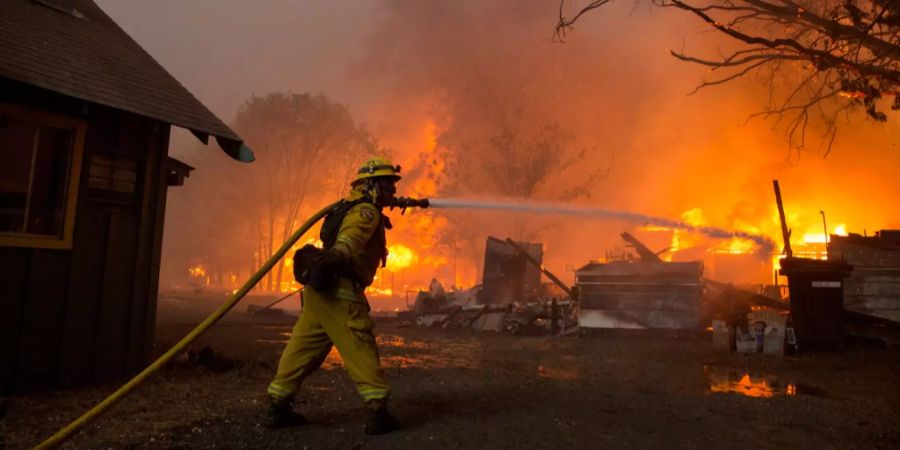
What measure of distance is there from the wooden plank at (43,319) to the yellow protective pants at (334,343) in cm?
326

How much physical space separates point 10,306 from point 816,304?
12015 millimetres

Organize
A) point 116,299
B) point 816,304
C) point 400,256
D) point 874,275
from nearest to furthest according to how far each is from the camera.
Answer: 1. point 116,299
2. point 816,304
3. point 874,275
4. point 400,256

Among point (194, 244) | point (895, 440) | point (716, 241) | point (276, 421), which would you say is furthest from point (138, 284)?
point (194, 244)

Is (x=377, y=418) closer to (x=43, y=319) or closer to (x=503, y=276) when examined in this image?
(x=43, y=319)

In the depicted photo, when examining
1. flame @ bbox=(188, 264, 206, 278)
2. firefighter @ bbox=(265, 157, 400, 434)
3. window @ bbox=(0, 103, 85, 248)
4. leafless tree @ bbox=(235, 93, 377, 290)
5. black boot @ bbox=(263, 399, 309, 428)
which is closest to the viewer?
firefighter @ bbox=(265, 157, 400, 434)

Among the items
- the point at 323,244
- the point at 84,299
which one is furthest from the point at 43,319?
the point at 323,244

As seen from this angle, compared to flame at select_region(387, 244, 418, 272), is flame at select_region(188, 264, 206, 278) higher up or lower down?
lower down

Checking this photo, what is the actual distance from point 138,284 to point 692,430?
6.53 metres

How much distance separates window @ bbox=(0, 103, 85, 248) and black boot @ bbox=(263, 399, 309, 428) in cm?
351

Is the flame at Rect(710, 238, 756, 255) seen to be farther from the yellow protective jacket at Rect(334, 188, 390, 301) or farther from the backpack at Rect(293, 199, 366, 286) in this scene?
the backpack at Rect(293, 199, 366, 286)

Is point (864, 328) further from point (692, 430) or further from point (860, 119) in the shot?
point (860, 119)

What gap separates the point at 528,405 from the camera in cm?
559

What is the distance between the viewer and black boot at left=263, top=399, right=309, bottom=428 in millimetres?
4480

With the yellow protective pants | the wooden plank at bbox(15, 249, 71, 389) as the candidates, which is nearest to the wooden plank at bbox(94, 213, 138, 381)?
the wooden plank at bbox(15, 249, 71, 389)
